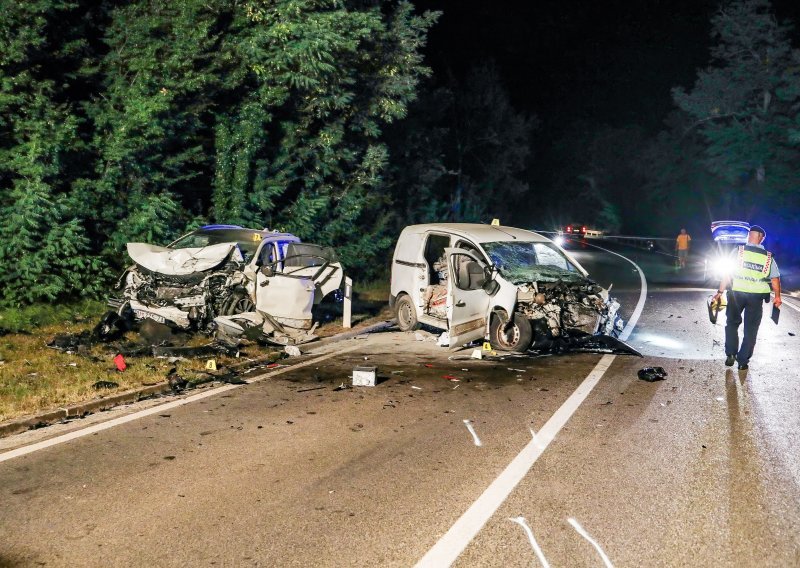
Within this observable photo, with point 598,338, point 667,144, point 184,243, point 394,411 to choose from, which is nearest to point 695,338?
point 598,338

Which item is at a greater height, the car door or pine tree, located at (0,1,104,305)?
pine tree, located at (0,1,104,305)

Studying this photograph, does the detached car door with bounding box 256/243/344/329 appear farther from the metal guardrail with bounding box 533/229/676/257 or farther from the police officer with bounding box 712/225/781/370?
the metal guardrail with bounding box 533/229/676/257

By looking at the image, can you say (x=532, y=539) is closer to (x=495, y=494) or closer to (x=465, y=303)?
(x=495, y=494)

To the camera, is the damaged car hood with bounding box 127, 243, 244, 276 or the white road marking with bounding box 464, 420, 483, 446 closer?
the white road marking with bounding box 464, 420, 483, 446

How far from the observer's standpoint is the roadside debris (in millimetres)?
9531

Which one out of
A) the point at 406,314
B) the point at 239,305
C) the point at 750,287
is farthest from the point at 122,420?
the point at 750,287

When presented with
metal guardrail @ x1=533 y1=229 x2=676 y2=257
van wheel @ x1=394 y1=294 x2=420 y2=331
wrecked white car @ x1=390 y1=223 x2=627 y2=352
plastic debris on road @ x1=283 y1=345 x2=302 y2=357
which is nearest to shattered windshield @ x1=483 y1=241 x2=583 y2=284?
wrecked white car @ x1=390 y1=223 x2=627 y2=352

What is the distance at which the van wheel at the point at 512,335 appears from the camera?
36.9ft

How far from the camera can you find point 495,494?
5.56 m

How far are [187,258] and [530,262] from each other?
5222 millimetres

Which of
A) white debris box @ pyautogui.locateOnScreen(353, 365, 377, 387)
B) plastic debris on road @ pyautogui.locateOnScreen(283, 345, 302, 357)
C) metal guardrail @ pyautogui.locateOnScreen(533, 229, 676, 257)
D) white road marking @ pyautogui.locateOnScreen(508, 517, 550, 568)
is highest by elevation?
white road marking @ pyautogui.locateOnScreen(508, 517, 550, 568)

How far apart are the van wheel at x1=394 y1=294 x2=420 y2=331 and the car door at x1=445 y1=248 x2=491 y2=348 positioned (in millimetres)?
1767

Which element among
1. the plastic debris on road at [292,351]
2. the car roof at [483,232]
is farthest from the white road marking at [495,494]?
the plastic debris on road at [292,351]

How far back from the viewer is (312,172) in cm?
2003
